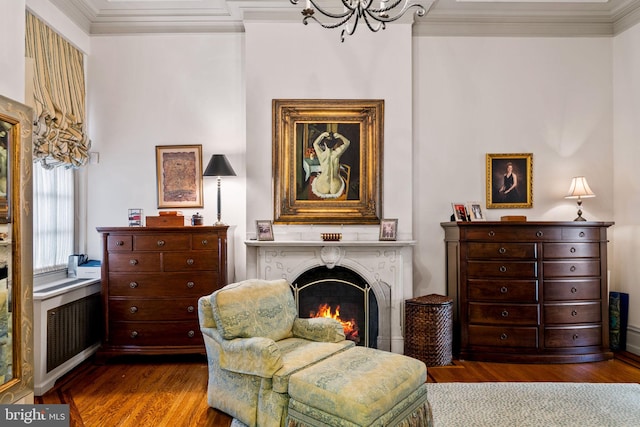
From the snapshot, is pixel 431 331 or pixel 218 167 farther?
pixel 218 167

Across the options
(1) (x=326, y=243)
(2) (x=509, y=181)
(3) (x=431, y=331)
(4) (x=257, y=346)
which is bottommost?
(3) (x=431, y=331)

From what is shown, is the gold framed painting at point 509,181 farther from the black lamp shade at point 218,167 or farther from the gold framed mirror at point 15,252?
the gold framed mirror at point 15,252

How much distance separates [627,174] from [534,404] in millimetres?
2878

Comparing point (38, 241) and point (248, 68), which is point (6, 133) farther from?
point (248, 68)

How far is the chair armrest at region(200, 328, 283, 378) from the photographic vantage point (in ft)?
8.09

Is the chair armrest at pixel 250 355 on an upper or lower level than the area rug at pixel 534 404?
upper

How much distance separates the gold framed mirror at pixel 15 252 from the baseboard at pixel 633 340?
535 cm

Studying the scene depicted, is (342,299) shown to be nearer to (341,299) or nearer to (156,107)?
(341,299)

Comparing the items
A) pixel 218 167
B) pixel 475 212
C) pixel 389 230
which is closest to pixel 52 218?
pixel 218 167

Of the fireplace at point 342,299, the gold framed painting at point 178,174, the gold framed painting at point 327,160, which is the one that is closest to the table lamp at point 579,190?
the gold framed painting at point 327,160

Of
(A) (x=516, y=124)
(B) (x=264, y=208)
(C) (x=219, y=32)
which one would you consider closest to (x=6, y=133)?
(B) (x=264, y=208)

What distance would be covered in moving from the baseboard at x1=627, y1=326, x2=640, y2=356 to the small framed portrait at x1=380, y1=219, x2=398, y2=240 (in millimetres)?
2735

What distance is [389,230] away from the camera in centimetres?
414

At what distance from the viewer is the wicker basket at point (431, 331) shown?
3.85m
